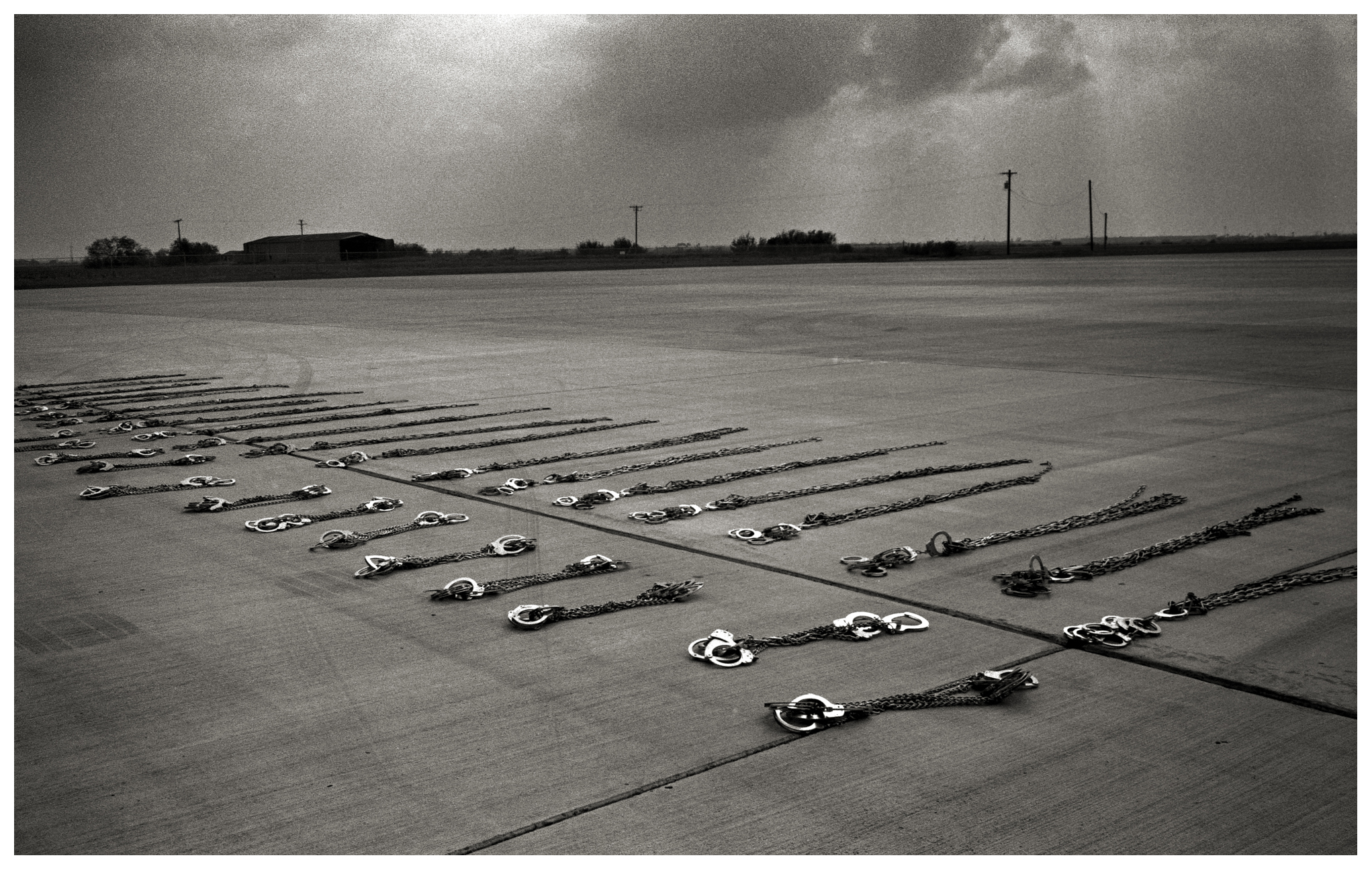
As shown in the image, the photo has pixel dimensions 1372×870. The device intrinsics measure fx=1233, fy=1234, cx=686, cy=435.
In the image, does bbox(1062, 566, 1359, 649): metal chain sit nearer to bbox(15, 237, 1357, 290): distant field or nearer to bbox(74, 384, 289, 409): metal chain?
bbox(74, 384, 289, 409): metal chain

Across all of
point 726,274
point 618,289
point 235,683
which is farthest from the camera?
point 726,274

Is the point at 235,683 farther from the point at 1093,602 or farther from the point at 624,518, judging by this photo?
the point at 1093,602

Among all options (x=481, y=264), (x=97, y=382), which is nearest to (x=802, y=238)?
(x=481, y=264)

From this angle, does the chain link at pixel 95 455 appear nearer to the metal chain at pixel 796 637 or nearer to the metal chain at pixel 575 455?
the metal chain at pixel 575 455

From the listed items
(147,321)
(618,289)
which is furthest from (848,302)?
(147,321)

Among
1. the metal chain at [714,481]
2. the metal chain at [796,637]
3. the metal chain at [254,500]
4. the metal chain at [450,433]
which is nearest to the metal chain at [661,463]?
the metal chain at [714,481]

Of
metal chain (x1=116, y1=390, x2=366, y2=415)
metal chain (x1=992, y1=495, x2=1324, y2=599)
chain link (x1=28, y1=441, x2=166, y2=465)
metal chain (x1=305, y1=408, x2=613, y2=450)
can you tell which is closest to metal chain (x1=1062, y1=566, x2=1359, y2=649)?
metal chain (x1=992, y1=495, x2=1324, y2=599)

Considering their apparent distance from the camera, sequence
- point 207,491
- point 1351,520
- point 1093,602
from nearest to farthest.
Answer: point 1093,602
point 1351,520
point 207,491
